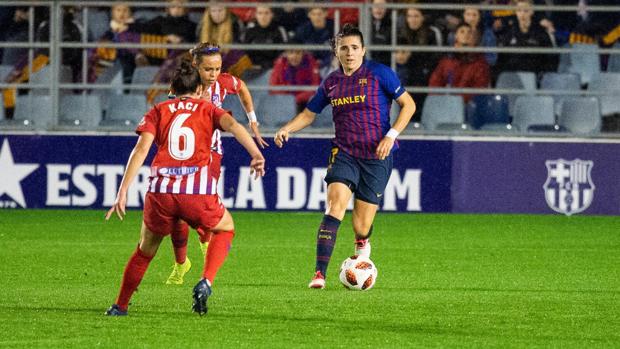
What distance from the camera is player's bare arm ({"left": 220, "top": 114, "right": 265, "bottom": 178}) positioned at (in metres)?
7.73

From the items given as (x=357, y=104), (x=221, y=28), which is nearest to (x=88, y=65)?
(x=221, y=28)

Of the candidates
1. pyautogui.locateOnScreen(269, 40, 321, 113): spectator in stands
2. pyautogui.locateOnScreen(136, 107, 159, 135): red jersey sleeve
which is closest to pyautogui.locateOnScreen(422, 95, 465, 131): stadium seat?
pyautogui.locateOnScreen(269, 40, 321, 113): spectator in stands

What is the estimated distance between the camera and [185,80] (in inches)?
320

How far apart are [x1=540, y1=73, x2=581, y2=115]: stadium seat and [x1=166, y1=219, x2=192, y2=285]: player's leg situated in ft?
24.9

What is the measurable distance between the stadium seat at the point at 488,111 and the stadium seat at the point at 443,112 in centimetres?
15

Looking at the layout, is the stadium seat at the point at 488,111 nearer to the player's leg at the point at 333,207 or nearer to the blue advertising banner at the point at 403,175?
the blue advertising banner at the point at 403,175

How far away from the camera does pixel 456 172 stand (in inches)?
640

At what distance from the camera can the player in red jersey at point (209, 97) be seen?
9.22 meters

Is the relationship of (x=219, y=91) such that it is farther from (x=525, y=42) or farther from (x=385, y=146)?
(x=525, y=42)

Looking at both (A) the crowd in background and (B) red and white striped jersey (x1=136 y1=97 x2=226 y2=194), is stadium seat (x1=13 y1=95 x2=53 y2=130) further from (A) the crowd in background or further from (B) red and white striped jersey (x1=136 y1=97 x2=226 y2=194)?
(B) red and white striped jersey (x1=136 y1=97 x2=226 y2=194)

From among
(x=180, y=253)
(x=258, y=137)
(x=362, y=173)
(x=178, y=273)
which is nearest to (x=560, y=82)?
(x=362, y=173)

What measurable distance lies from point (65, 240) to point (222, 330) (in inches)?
238

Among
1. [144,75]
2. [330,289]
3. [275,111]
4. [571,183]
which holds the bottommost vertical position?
[571,183]

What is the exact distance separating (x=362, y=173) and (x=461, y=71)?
22.1 ft
